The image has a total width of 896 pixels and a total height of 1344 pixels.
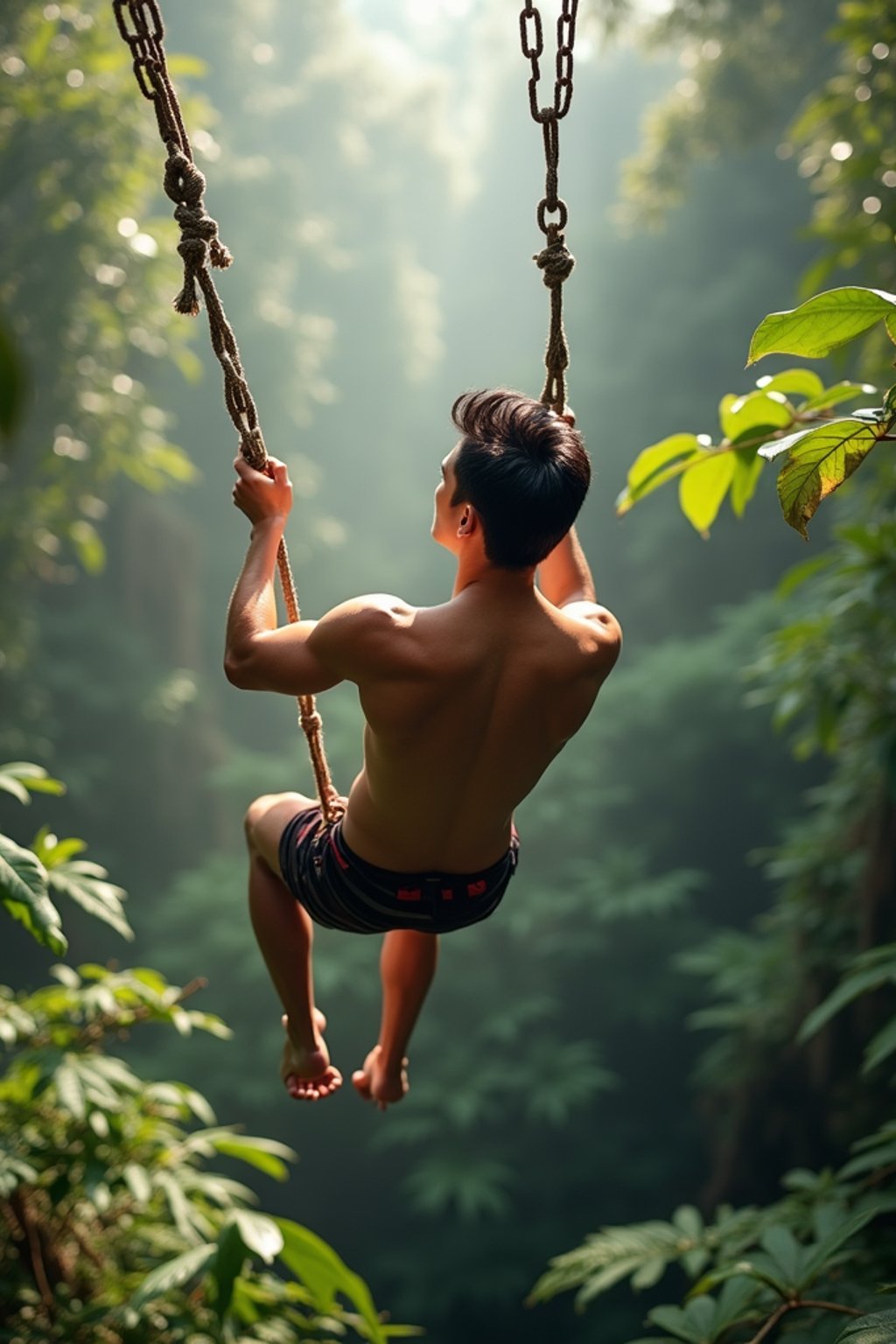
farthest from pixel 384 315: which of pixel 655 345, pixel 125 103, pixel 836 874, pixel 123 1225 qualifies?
pixel 123 1225

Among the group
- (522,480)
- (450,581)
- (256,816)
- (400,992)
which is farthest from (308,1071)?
(450,581)

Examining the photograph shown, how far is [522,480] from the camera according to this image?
1135mm

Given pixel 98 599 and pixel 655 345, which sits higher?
pixel 655 345

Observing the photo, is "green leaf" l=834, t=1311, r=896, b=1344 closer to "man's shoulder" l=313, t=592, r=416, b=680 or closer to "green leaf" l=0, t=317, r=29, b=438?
"man's shoulder" l=313, t=592, r=416, b=680

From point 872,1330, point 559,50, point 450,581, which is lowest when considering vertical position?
point 872,1330

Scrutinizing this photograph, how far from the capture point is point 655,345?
38.7ft

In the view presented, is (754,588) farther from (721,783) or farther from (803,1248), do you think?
(803,1248)

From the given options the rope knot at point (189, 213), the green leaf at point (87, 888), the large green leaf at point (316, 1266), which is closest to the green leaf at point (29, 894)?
the green leaf at point (87, 888)

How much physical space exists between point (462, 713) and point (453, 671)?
→ 5 centimetres

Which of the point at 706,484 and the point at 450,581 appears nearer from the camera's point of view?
the point at 706,484

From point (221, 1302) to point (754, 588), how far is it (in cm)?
970

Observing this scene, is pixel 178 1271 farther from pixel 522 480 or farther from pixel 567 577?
pixel 522 480

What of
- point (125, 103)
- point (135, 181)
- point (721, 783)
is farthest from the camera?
point (721, 783)

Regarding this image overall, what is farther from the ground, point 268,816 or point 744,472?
point 744,472
